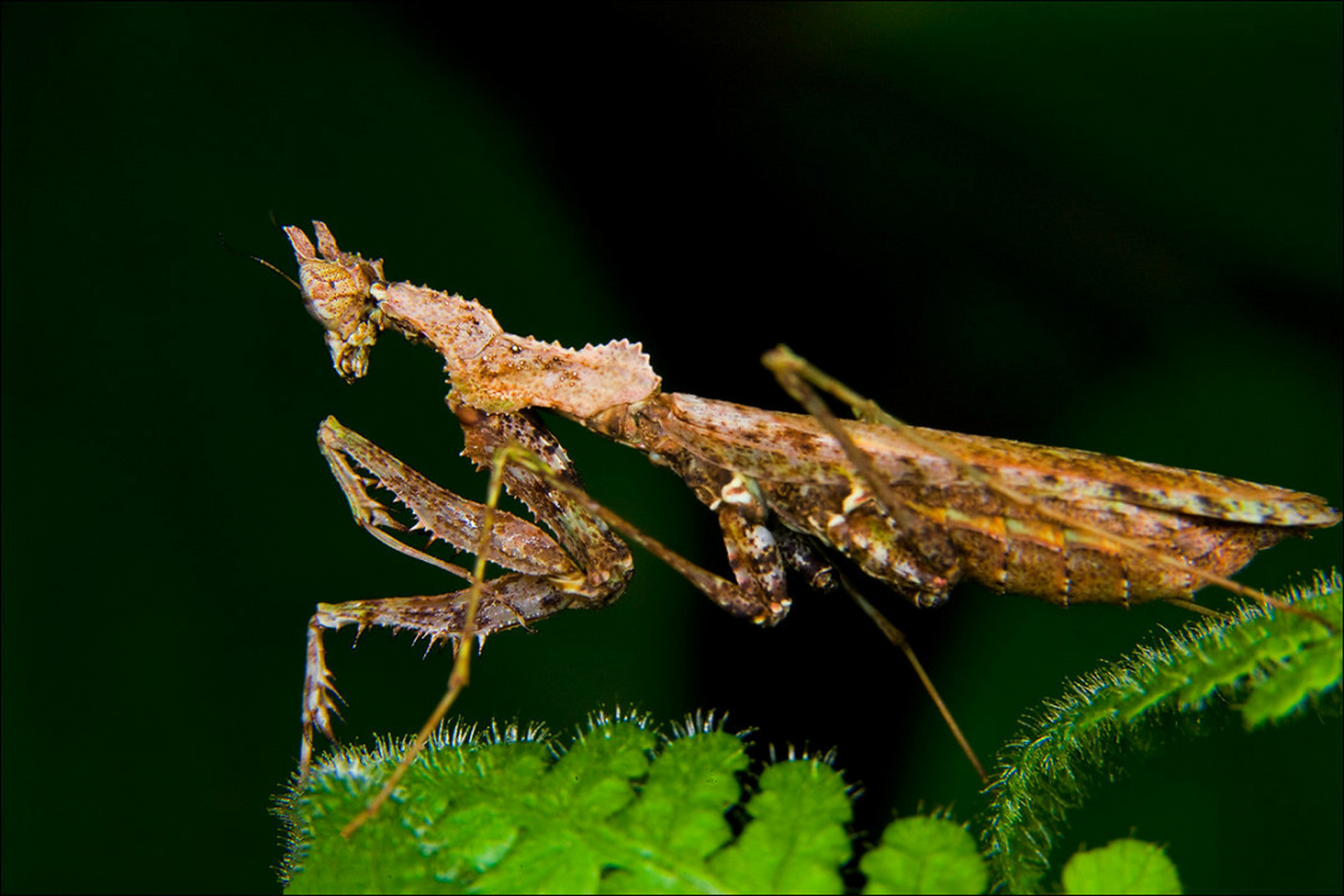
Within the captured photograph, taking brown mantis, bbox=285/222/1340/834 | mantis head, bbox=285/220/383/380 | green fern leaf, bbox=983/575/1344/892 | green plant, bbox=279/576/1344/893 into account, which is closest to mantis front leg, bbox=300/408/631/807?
brown mantis, bbox=285/222/1340/834

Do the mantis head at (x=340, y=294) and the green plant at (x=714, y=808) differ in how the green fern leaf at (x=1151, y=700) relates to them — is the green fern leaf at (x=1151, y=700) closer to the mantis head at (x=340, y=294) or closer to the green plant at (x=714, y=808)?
the green plant at (x=714, y=808)

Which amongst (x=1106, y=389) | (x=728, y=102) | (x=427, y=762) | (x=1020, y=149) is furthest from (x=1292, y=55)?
(x=427, y=762)

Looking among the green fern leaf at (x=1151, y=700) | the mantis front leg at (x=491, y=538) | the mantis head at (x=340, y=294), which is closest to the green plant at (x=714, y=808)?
the green fern leaf at (x=1151, y=700)

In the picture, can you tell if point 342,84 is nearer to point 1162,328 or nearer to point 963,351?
point 963,351

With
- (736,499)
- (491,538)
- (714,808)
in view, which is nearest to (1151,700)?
(714,808)

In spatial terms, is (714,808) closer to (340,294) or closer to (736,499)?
(736,499)
